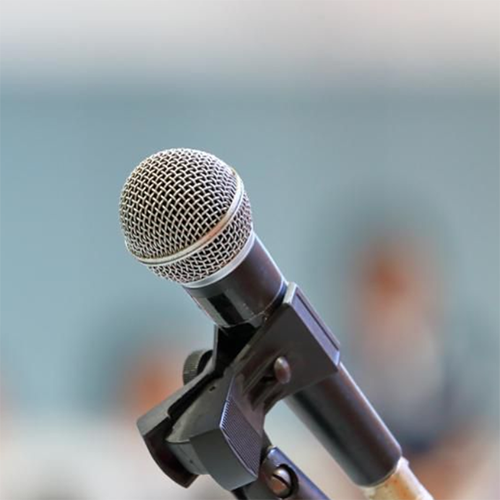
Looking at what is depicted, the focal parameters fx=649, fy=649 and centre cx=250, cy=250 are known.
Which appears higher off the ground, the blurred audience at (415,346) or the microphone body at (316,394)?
the microphone body at (316,394)

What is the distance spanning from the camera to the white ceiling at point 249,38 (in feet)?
6.31

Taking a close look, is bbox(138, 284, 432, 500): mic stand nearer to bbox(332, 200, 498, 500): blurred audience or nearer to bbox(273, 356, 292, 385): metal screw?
bbox(273, 356, 292, 385): metal screw

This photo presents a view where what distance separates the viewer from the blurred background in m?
1.83

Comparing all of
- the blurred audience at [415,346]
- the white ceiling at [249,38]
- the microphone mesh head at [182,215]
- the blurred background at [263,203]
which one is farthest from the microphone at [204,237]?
the white ceiling at [249,38]

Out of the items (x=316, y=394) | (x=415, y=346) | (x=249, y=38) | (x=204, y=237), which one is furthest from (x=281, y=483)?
(x=249, y=38)

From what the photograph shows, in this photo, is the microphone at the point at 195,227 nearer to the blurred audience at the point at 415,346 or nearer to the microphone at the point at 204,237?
the microphone at the point at 204,237

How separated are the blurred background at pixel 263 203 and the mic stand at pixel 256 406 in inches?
45.0

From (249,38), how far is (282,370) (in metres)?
1.75

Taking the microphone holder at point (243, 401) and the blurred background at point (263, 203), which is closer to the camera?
the microphone holder at point (243, 401)

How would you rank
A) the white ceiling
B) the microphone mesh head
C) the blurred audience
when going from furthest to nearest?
the white ceiling → the blurred audience → the microphone mesh head

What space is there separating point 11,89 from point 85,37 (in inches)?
10.6

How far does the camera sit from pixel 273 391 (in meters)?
0.47

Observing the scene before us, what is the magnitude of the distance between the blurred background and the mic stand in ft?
3.75

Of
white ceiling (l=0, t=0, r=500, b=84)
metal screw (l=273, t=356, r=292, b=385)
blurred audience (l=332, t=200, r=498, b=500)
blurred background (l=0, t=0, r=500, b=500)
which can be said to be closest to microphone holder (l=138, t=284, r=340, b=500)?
metal screw (l=273, t=356, r=292, b=385)
